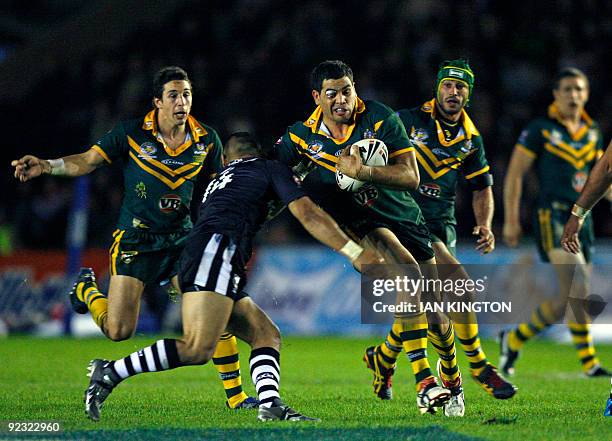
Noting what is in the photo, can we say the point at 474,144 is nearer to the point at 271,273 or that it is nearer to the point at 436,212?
the point at 436,212

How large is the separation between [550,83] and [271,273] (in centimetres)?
596

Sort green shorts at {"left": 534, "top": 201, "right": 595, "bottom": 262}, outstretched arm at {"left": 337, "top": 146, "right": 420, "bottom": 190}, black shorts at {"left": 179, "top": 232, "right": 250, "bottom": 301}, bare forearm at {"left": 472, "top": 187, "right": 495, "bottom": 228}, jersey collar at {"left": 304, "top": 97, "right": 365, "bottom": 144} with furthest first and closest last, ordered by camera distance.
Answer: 1. green shorts at {"left": 534, "top": 201, "right": 595, "bottom": 262}
2. bare forearm at {"left": 472, "top": 187, "right": 495, "bottom": 228}
3. jersey collar at {"left": 304, "top": 97, "right": 365, "bottom": 144}
4. outstretched arm at {"left": 337, "top": 146, "right": 420, "bottom": 190}
5. black shorts at {"left": 179, "top": 232, "right": 250, "bottom": 301}

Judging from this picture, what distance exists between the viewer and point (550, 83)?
61.3ft

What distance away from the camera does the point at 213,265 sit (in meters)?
6.88

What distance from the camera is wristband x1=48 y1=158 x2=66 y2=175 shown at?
27.2ft

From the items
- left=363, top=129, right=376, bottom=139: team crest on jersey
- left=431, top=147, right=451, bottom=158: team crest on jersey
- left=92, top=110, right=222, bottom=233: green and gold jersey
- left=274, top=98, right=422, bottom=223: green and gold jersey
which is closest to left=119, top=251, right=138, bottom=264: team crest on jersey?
left=92, top=110, right=222, bottom=233: green and gold jersey

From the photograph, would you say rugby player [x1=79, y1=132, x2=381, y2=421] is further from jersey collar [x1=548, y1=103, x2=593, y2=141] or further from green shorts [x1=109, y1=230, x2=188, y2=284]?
jersey collar [x1=548, y1=103, x2=593, y2=141]

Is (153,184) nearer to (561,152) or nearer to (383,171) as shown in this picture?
(383,171)

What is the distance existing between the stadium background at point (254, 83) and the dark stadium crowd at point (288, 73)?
0.03m

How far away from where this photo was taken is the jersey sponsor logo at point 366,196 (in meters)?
7.90

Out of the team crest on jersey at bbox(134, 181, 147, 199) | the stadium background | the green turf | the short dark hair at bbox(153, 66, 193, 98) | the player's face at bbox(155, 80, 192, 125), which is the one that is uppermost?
the stadium background

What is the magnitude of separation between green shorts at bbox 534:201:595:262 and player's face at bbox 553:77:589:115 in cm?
98

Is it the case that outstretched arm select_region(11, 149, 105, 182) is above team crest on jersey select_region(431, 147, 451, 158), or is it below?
below

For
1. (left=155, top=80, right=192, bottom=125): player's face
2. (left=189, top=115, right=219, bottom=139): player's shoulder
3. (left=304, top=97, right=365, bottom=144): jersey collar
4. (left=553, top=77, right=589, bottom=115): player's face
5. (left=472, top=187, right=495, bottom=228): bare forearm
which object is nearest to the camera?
(left=304, top=97, right=365, bottom=144): jersey collar
